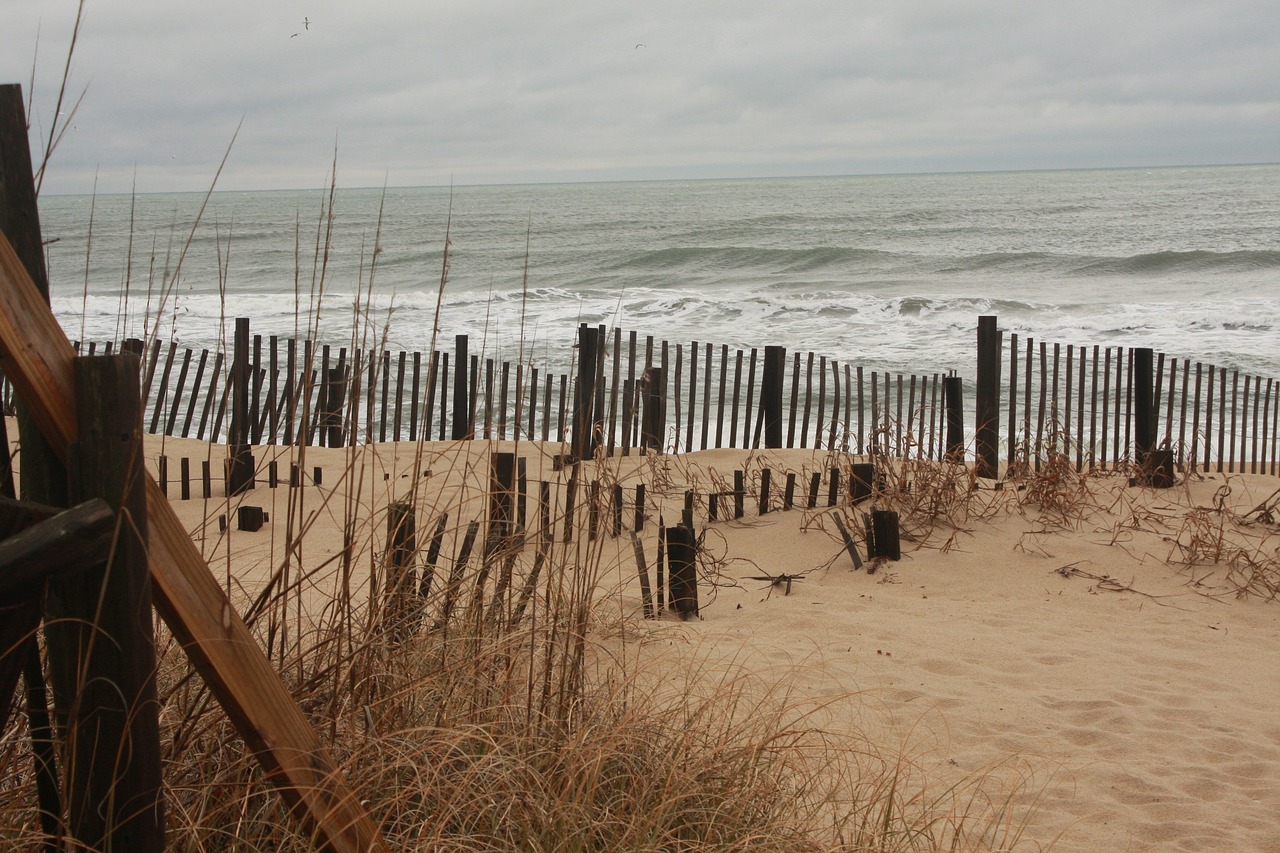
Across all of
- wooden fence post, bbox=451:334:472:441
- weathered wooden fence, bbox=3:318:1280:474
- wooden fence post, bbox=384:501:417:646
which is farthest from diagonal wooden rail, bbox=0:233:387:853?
wooden fence post, bbox=451:334:472:441

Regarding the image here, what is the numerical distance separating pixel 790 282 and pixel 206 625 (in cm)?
2552

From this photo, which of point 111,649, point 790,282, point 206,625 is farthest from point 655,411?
point 790,282

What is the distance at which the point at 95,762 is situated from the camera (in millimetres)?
1283

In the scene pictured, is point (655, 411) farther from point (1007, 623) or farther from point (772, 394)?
point (1007, 623)

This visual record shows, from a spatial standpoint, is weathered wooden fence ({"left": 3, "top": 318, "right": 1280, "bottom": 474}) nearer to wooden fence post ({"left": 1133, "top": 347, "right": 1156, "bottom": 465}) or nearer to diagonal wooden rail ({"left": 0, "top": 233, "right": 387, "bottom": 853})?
wooden fence post ({"left": 1133, "top": 347, "right": 1156, "bottom": 465})

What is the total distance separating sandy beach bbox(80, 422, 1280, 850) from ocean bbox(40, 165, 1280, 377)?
3062 mm

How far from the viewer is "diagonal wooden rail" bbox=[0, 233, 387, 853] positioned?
1.16 m

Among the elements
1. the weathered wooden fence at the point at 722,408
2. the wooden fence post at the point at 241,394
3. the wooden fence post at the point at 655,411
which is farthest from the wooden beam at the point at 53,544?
the wooden fence post at the point at 655,411

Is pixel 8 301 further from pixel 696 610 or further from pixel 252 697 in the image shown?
pixel 696 610

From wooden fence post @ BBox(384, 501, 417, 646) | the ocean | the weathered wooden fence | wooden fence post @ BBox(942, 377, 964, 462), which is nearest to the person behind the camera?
wooden fence post @ BBox(384, 501, 417, 646)

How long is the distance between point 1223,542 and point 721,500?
287 cm

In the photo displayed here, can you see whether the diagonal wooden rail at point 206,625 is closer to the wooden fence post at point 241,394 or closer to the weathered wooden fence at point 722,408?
the weathered wooden fence at point 722,408

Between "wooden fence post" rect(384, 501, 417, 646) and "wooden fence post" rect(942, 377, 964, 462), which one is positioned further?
"wooden fence post" rect(942, 377, 964, 462)

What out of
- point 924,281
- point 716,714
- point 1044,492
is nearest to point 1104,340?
point 924,281
